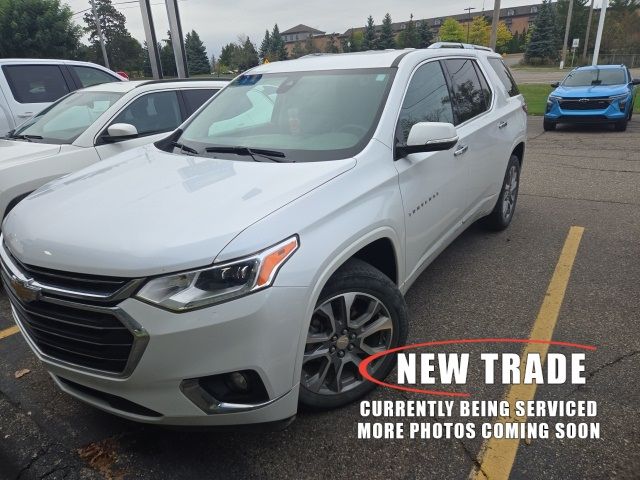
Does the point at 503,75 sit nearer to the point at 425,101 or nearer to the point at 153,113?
the point at 425,101

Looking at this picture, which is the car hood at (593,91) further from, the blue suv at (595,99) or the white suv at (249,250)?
the white suv at (249,250)

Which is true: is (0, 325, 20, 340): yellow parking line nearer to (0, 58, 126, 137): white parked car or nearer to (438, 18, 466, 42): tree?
(0, 58, 126, 137): white parked car

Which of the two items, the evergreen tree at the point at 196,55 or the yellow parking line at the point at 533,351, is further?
the evergreen tree at the point at 196,55

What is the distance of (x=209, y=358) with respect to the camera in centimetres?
185

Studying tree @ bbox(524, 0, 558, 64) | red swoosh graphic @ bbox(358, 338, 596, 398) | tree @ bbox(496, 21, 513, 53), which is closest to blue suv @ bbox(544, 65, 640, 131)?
red swoosh graphic @ bbox(358, 338, 596, 398)

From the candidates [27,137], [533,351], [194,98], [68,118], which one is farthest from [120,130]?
[533,351]

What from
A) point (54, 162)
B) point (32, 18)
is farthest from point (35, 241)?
point (32, 18)

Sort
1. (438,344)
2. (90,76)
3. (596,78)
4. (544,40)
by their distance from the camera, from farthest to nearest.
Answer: (544,40) → (596,78) → (90,76) → (438,344)

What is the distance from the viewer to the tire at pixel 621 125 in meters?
11.5

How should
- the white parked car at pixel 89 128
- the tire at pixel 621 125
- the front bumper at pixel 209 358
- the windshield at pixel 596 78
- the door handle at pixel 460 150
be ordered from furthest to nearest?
the windshield at pixel 596 78 < the tire at pixel 621 125 < the white parked car at pixel 89 128 < the door handle at pixel 460 150 < the front bumper at pixel 209 358

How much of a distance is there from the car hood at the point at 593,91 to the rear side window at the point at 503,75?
7801 millimetres

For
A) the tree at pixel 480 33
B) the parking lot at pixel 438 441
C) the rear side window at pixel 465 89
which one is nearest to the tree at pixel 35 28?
the parking lot at pixel 438 441

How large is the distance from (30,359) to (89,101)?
129 inches

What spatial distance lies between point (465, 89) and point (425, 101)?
0.92 meters
